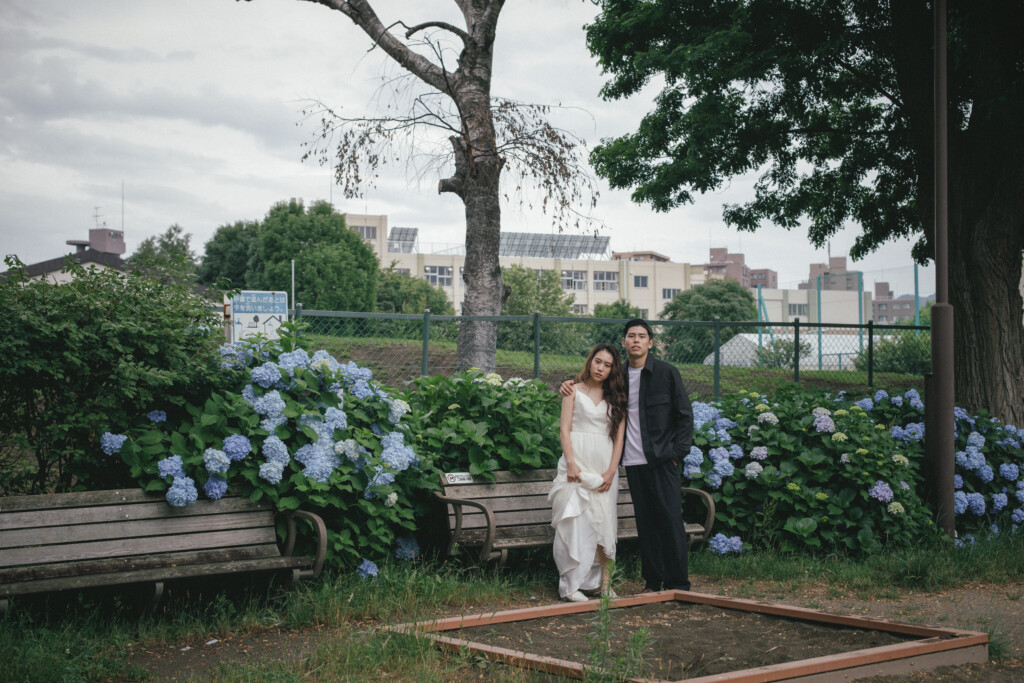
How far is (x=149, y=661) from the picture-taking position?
4.36 metres

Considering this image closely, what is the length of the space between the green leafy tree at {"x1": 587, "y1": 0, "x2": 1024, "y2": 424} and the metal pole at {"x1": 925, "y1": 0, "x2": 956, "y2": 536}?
177cm

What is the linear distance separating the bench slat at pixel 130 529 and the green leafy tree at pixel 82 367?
52cm

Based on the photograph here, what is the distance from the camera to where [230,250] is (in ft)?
206

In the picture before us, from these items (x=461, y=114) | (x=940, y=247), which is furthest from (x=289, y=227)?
(x=940, y=247)

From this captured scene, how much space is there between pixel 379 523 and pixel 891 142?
9.66 m

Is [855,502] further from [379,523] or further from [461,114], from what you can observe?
[461,114]

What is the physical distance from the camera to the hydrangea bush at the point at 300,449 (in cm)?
521

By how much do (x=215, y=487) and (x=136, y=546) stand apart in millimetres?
545

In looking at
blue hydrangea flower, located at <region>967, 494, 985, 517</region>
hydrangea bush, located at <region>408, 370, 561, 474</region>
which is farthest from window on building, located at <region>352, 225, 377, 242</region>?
hydrangea bush, located at <region>408, 370, 561, 474</region>

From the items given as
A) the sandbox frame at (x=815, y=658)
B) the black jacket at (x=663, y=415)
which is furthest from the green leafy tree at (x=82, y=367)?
the black jacket at (x=663, y=415)

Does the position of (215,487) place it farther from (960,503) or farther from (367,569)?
(960,503)

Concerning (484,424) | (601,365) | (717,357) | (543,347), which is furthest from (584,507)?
(717,357)

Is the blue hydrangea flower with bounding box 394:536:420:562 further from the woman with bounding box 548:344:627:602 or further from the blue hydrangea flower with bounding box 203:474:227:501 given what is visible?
the blue hydrangea flower with bounding box 203:474:227:501

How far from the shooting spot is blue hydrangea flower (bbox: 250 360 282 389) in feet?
18.4
